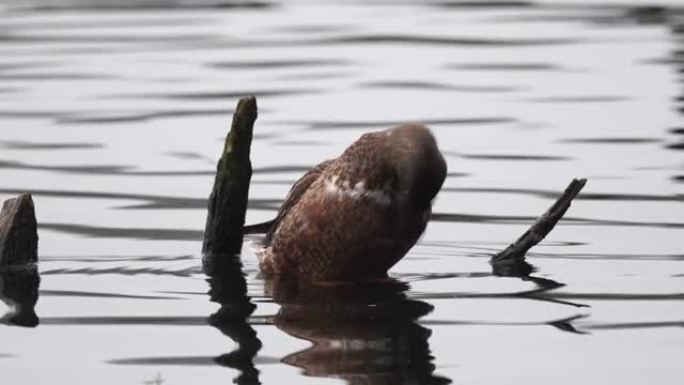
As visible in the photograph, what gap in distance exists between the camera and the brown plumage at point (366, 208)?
10109 mm

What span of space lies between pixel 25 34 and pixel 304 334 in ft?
54.4

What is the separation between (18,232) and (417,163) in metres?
2.54

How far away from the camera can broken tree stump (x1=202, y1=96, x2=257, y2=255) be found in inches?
440

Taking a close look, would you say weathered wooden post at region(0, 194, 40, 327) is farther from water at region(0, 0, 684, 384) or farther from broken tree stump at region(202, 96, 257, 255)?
broken tree stump at region(202, 96, 257, 255)

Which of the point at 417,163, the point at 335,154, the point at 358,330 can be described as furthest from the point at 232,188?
the point at 335,154

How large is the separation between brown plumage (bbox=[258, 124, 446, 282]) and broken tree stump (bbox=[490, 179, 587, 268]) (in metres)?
0.87

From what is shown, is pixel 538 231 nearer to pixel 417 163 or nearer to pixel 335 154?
pixel 417 163

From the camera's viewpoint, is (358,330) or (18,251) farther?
(18,251)

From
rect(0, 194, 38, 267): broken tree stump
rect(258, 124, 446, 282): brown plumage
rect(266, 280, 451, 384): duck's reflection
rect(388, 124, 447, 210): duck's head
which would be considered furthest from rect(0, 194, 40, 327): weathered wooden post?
rect(388, 124, 447, 210): duck's head

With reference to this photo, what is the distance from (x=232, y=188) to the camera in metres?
11.4

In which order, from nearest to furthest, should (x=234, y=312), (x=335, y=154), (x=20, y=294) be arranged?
(x=234, y=312)
(x=20, y=294)
(x=335, y=154)

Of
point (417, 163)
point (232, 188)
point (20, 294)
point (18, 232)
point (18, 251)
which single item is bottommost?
point (20, 294)

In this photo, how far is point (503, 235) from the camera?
12422 millimetres

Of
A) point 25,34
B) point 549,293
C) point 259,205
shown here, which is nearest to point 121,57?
point 25,34
